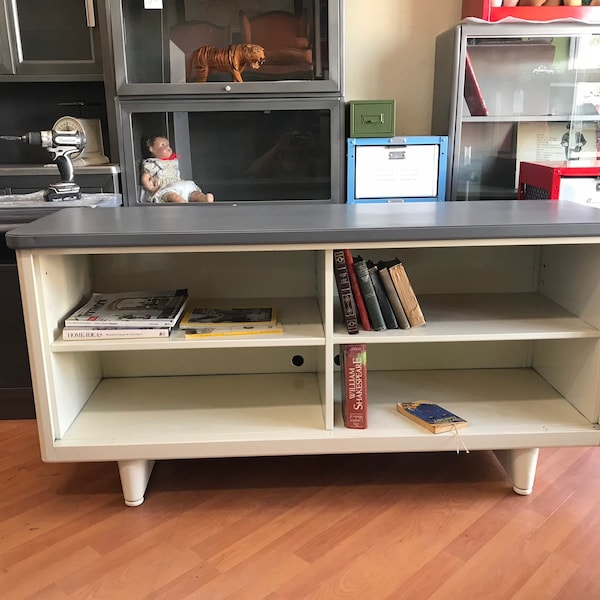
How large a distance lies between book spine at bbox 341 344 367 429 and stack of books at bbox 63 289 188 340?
0.42m

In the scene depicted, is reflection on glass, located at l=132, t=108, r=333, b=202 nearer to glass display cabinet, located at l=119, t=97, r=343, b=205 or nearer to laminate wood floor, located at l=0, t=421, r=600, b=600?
glass display cabinet, located at l=119, t=97, r=343, b=205

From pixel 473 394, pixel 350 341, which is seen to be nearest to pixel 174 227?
pixel 350 341

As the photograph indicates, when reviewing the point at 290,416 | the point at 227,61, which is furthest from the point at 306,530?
the point at 227,61

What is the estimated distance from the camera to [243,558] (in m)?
1.33

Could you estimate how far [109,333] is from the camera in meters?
1.41

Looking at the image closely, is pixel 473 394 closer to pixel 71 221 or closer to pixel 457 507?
pixel 457 507

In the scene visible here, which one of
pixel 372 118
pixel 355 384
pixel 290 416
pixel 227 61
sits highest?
pixel 227 61

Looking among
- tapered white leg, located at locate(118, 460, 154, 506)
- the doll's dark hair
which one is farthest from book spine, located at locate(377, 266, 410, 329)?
the doll's dark hair

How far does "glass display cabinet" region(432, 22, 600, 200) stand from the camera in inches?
108

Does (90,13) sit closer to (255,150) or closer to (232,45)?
(232,45)

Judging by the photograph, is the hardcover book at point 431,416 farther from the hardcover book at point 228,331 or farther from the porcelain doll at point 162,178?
the porcelain doll at point 162,178

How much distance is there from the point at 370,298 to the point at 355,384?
209 millimetres

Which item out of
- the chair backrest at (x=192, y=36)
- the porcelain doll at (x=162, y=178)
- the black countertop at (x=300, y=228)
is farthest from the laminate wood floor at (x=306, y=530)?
the chair backrest at (x=192, y=36)

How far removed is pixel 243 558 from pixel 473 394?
0.74 m
